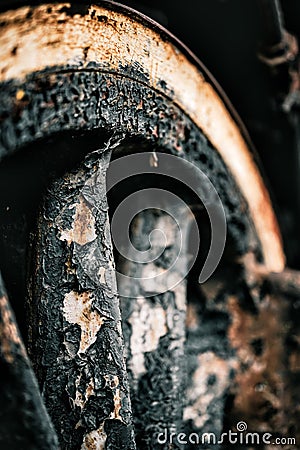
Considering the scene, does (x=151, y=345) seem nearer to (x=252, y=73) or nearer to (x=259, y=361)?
(x=259, y=361)

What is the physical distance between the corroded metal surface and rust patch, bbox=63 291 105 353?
284mm

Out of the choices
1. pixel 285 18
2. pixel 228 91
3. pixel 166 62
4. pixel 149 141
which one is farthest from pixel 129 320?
pixel 285 18

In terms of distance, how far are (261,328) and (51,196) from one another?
0.59 metres

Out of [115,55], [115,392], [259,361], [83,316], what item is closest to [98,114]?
[115,55]

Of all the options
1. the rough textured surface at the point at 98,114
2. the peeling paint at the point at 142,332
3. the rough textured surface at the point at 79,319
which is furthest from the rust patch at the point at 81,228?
the peeling paint at the point at 142,332

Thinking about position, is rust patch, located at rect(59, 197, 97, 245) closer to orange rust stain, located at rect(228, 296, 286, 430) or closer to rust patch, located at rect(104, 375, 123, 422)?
rust patch, located at rect(104, 375, 123, 422)

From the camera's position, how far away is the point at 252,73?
1.32m

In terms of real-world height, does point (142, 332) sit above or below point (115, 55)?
below

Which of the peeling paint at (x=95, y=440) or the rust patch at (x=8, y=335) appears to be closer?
the rust patch at (x=8, y=335)

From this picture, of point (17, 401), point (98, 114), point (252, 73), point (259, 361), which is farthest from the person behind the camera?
point (252, 73)

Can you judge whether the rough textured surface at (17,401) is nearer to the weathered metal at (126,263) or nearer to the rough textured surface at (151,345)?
the weathered metal at (126,263)

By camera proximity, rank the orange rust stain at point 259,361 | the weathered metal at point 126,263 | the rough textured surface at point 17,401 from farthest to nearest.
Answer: the orange rust stain at point 259,361, the weathered metal at point 126,263, the rough textured surface at point 17,401

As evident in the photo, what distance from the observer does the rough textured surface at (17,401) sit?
1.70ft

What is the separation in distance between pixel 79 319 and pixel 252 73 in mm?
823
